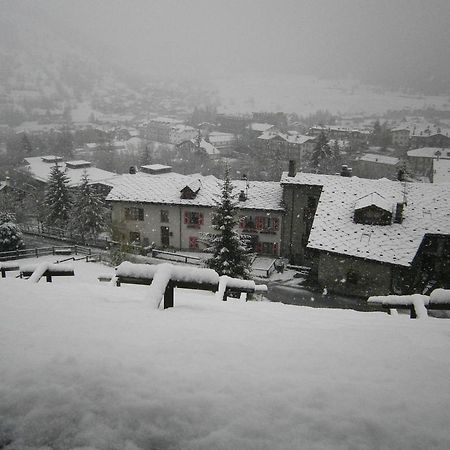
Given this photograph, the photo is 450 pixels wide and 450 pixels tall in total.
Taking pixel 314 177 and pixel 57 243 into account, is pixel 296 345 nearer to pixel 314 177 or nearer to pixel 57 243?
pixel 314 177

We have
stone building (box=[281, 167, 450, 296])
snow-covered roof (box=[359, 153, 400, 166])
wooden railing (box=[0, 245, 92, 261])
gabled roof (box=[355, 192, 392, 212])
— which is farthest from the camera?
snow-covered roof (box=[359, 153, 400, 166])

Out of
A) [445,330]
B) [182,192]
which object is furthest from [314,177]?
[445,330]

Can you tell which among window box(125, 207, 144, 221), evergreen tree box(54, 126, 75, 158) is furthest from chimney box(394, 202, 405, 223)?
evergreen tree box(54, 126, 75, 158)

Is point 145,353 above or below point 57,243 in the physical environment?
above

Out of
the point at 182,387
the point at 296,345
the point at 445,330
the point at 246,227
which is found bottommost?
the point at 246,227

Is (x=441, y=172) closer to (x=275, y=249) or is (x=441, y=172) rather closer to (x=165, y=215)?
(x=275, y=249)

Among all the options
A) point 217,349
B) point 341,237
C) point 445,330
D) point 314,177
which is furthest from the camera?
point 314,177

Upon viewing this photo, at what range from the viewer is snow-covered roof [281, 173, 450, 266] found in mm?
23969

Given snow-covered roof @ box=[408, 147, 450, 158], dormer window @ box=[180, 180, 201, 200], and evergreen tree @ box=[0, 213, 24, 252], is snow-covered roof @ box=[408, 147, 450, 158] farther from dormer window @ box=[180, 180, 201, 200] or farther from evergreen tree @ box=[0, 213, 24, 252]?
evergreen tree @ box=[0, 213, 24, 252]

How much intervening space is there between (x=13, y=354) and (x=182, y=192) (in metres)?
31.6

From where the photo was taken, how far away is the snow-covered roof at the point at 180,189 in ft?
112

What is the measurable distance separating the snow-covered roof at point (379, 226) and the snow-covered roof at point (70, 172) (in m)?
33.3

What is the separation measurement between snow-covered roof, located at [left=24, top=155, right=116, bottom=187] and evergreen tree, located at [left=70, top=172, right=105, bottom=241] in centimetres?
1155

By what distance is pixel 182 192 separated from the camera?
115ft
